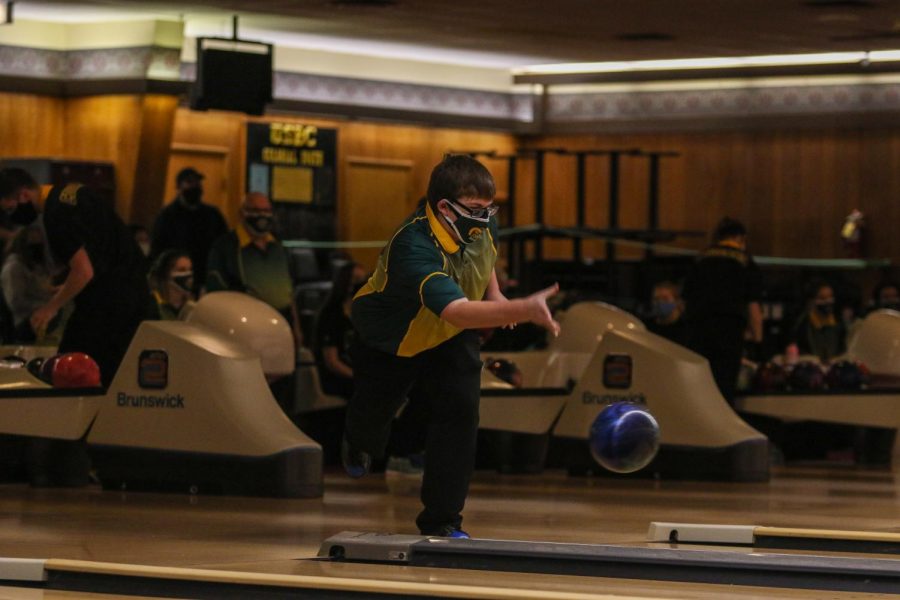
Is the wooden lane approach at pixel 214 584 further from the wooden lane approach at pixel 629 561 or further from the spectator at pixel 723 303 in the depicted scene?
the spectator at pixel 723 303

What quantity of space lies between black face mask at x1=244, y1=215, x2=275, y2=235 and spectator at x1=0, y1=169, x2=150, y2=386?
1.19m

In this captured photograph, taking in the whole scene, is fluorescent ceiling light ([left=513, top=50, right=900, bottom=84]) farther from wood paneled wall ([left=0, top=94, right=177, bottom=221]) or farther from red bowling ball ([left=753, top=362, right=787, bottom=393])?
red bowling ball ([left=753, top=362, right=787, bottom=393])

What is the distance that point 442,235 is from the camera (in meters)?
5.40

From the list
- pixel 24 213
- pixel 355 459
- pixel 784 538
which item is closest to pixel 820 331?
pixel 24 213

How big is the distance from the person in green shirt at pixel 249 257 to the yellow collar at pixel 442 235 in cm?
396

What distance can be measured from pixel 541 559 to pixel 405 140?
45.0ft

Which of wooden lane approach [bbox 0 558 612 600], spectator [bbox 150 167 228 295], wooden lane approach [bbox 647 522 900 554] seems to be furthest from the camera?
spectator [bbox 150 167 228 295]

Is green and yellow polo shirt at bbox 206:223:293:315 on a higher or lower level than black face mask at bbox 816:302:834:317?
higher

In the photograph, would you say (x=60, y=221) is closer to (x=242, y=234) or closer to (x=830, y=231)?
(x=242, y=234)

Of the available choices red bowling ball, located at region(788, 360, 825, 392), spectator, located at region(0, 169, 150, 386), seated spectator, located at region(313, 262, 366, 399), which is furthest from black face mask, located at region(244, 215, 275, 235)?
red bowling ball, located at region(788, 360, 825, 392)

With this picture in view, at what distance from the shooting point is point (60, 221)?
7777mm

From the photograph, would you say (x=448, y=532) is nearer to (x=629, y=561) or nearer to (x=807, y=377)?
(x=629, y=561)

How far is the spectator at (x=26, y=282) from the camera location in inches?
352

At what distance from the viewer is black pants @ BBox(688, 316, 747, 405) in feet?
33.2
